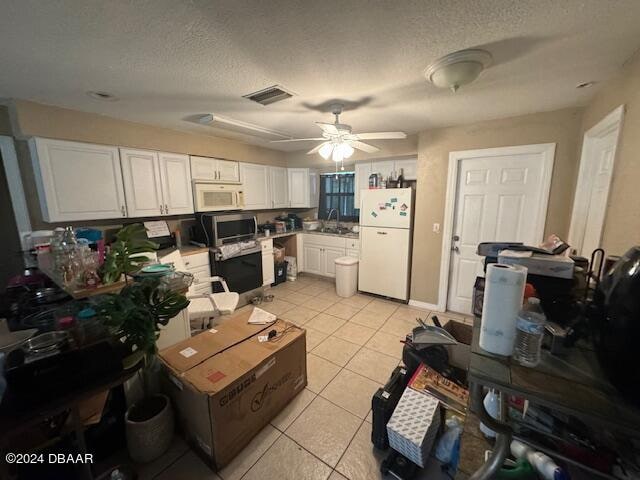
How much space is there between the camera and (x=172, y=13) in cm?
108

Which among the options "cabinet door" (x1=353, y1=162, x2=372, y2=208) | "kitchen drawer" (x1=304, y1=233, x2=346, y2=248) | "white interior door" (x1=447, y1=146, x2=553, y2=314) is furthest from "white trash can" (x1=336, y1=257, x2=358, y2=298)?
"white interior door" (x1=447, y1=146, x2=553, y2=314)

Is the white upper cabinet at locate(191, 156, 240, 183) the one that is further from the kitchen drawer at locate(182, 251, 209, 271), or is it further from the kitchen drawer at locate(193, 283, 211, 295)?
the kitchen drawer at locate(193, 283, 211, 295)

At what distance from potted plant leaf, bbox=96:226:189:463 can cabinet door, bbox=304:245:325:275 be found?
3018mm

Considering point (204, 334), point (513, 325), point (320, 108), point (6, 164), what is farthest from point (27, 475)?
point (320, 108)

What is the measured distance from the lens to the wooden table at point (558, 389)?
58 cm

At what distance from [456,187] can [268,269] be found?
2.87 m

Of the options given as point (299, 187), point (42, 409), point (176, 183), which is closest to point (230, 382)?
point (42, 409)

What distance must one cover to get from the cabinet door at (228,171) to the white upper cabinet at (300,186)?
1.10 meters

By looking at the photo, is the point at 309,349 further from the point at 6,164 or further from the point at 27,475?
the point at 6,164

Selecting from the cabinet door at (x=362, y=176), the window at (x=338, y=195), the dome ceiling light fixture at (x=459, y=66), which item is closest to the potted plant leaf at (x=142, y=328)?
the dome ceiling light fixture at (x=459, y=66)

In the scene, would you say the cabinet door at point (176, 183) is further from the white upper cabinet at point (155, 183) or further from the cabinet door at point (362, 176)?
the cabinet door at point (362, 176)

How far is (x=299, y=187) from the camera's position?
460 cm

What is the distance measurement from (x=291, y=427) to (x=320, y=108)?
2503mm

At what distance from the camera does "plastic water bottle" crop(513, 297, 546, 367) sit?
71 centimetres
